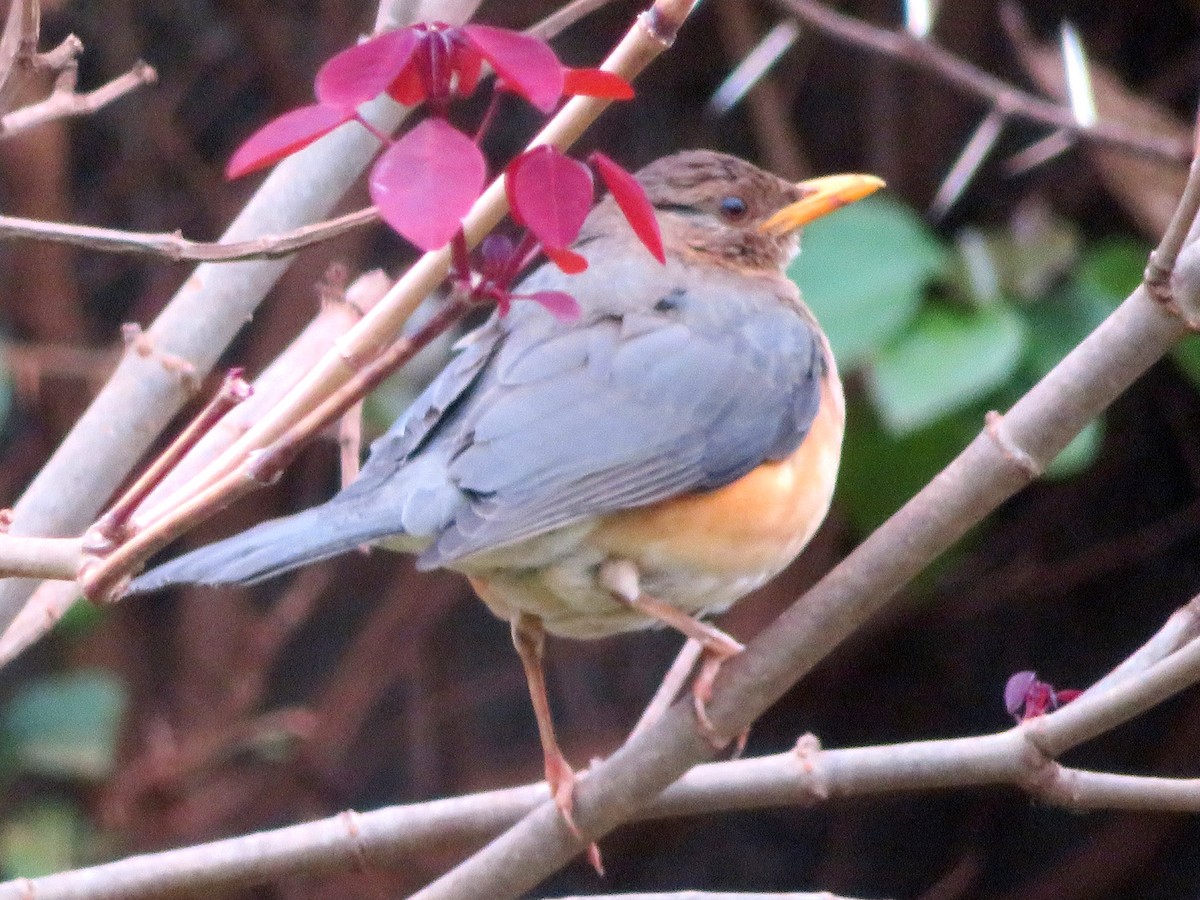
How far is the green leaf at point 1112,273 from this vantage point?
359 centimetres

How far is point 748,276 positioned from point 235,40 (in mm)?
2349

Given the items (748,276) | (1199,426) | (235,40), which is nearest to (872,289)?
(748,276)

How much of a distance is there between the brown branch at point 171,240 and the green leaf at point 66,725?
247cm

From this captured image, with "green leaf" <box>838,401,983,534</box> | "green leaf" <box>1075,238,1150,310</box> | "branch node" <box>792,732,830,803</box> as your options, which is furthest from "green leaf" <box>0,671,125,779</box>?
"green leaf" <box>1075,238,1150,310</box>

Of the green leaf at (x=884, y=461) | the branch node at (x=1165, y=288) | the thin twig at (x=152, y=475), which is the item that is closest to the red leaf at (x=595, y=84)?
the thin twig at (x=152, y=475)

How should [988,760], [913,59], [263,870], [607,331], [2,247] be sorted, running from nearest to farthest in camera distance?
[988,760] < [263,870] < [607,331] < [913,59] < [2,247]

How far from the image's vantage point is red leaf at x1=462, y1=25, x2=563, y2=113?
3.77 feet

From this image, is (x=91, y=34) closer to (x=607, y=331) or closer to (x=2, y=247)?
(x=2, y=247)

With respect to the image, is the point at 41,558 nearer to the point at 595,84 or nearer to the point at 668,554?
the point at 595,84

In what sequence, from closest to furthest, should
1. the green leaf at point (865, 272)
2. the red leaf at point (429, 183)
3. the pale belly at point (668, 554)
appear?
the red leaf at point (429, 183) → the pale belly at point (668, 554) → the green leaf at point (865, 272)

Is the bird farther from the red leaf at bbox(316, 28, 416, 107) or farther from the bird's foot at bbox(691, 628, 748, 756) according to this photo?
the red leaf at bbox(316, 28, 416, 107)

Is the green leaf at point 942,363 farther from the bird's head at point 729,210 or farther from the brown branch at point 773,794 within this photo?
the brown branch at point 773,794

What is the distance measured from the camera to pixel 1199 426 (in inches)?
175

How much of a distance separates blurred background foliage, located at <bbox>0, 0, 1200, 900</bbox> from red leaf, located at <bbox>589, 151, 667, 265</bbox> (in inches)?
102
